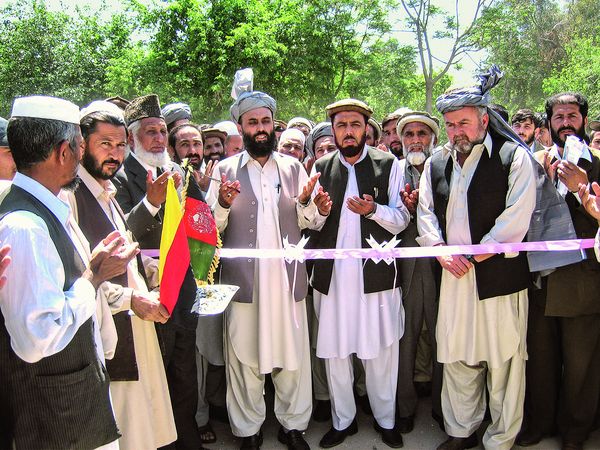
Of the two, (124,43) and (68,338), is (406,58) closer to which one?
(124,43)

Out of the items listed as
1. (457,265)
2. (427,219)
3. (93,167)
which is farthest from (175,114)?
(457,265)

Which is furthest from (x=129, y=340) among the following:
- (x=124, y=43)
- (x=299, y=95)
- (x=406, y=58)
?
(x=124, y=43)

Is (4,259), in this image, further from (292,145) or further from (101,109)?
(292,145)

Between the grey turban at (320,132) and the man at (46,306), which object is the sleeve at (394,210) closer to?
the grey turban at (320,132)

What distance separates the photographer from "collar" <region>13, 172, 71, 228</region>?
1.97 metres

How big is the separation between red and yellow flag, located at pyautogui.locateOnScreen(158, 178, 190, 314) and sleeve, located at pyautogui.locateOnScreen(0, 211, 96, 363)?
0.85 m

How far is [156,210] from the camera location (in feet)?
10.5

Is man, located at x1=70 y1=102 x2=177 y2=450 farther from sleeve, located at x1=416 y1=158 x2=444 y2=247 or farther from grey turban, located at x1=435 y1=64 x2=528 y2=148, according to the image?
grey turban, located at x1=435 y1=64 x2=528 y2=148

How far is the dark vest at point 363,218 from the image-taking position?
12.8ft

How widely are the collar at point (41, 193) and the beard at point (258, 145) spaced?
6.74ft

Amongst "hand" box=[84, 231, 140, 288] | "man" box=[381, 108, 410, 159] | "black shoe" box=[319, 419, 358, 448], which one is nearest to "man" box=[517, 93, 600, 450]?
"black shoe" box=[319, 419, 358, 448]

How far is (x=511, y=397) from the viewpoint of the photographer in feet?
11.8

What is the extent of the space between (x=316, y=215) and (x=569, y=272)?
1789mm

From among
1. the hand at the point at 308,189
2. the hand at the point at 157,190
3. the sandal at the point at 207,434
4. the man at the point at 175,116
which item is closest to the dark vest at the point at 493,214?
the hand at the point at 308,189
